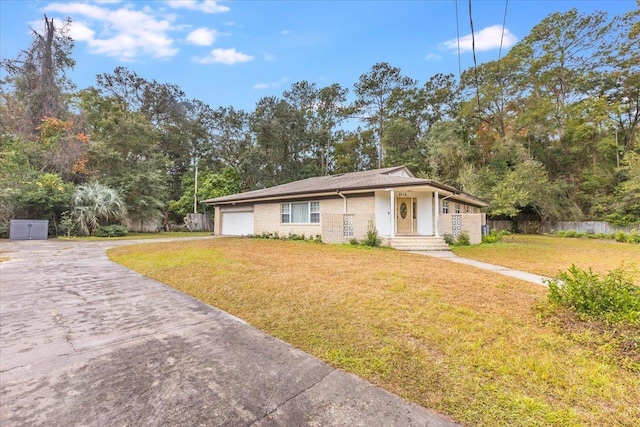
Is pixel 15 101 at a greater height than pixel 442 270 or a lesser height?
greater

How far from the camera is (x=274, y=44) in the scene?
1450 cm

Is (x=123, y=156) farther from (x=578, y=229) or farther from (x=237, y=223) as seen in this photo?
(x=578, y=229)

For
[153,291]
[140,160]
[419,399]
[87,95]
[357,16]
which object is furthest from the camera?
[140,160]

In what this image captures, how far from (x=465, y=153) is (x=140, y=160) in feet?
84.7

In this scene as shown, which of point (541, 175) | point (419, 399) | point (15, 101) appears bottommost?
point (419, 399)

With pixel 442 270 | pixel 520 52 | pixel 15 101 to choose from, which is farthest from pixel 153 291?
pixel 520 52

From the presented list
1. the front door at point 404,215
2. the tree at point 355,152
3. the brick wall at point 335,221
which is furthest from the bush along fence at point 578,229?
the brick wall at point 335,221

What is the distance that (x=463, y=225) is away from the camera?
13.5m

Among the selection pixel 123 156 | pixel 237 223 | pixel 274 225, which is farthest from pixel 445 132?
pixel 123 156

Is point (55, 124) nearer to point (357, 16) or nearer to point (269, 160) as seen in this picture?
point (269, 160)

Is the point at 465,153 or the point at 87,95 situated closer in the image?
the point at 87,95

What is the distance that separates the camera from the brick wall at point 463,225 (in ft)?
43.7

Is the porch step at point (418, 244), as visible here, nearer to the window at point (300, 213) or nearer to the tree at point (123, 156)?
the window at point (300, 213)

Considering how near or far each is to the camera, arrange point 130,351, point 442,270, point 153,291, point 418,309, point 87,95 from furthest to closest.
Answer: point 87,95, point 442,270, point 153,291, point 418,309, point 130,351
